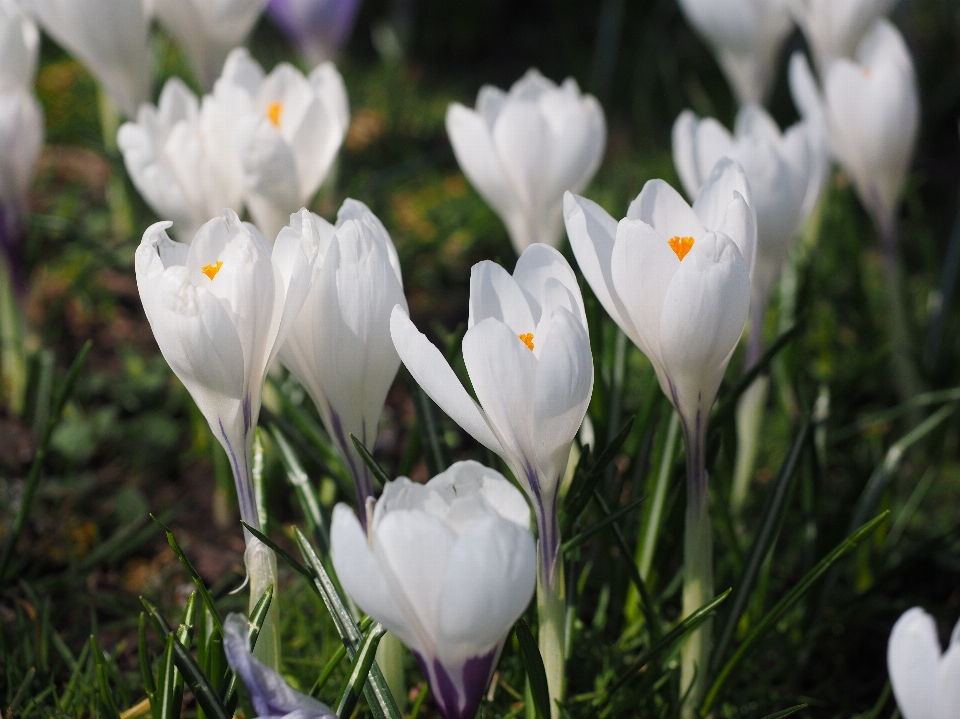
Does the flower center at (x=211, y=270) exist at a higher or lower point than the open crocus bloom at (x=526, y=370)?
higher

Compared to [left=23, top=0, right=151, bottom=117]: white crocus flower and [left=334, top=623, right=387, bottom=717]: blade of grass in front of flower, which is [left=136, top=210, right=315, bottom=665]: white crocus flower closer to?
[left=334, top=623, right=387, bottom=717]: blade of grass in front of flower

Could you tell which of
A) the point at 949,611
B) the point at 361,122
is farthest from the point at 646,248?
the point at 361,122

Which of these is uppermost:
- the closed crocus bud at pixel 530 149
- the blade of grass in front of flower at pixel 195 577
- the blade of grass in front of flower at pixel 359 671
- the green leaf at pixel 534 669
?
the closed crocus bud at pixel 530 149

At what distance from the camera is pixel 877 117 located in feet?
5.00

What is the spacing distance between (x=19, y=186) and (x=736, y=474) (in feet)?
4.38

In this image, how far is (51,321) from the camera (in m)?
1.91

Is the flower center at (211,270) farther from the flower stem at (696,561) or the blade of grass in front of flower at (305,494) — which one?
the flower stem at (696,561)

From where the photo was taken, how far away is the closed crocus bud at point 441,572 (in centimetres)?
71

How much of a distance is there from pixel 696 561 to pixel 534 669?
24cm

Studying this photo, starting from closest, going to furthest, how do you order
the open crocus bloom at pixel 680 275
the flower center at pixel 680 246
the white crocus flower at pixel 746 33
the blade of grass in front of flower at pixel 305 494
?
the open crocus bloom at pixel 680 275
the flower center at pixel 680 246
the blade of grass in front of flower at pixel 305 494
the white crocus flower at pixel 746 33

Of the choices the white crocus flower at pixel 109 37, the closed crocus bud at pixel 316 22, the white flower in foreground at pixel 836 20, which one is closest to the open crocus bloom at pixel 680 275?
the white flower in foreground at pixel 836 20

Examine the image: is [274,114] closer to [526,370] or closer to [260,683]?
[526,370]

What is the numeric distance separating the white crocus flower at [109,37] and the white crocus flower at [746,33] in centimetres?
100

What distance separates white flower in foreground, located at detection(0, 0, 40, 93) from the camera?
147 cm
